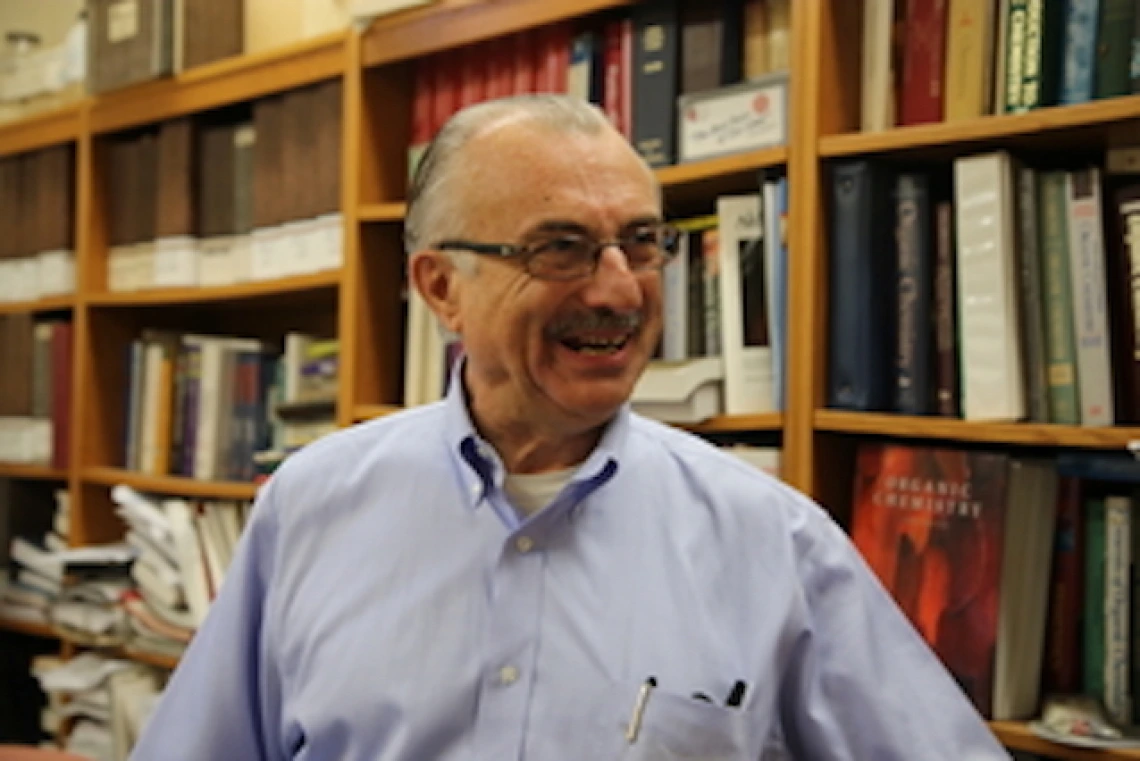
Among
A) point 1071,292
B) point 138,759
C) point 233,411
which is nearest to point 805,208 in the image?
point 1071,292

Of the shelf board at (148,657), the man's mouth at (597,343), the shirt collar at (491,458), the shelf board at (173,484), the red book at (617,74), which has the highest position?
the red book at (617,74)

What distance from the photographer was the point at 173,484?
2.65 meters

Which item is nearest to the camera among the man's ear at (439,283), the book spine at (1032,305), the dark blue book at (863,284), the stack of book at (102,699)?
the man's ear at (439,283)

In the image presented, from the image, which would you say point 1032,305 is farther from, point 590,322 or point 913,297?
point 590,322

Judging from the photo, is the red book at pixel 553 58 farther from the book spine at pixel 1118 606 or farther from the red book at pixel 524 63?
the book spine at pixel 1118 606

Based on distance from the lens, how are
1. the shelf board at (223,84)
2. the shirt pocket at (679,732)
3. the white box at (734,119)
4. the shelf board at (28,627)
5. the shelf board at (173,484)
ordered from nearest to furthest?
the shirt pocket at (679,732) → the white box at (734,119) → the shelf board at (223,84) → the shelf board at (173,484) → the shelf board at (28,627)

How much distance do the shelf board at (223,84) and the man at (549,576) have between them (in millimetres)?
1247

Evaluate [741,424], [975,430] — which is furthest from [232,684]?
[975,430]

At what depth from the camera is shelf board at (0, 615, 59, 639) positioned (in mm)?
2896

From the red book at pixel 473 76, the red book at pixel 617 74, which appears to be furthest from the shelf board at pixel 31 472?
the red book at pixel 617 74

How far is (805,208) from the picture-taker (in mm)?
1705

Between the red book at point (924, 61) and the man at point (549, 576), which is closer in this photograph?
the man at point (549, 576)

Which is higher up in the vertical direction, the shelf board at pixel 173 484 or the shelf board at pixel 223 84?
the shelf board at pixel 223 84

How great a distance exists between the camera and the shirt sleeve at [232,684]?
1.25m
